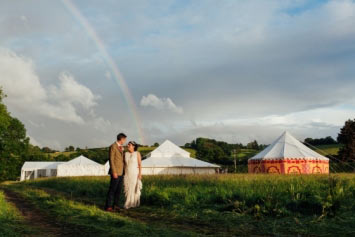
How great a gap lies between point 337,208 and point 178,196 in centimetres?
392

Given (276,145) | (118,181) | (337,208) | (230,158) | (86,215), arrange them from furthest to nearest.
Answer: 1. (230,158)
2. (276,145)
3. (118,181)
4. (86,215)
5. (337,208)

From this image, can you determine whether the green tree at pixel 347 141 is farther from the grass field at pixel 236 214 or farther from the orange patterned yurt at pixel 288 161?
the grass field at pixel 236 214

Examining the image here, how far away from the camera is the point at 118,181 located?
29.8 feet

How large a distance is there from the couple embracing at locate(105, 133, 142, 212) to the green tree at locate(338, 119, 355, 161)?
47.9 m

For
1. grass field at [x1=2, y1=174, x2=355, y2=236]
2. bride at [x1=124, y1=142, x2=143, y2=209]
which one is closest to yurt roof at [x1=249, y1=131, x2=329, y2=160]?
grass field at [x1=2, y1=174, x2=355, y2=236]

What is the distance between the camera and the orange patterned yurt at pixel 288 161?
28.6m

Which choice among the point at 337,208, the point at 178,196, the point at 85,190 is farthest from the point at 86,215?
the point at 85,190

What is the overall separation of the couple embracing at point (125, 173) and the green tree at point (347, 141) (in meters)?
47.9

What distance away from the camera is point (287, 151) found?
1163 inches

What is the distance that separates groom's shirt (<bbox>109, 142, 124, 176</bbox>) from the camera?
29.5 ft

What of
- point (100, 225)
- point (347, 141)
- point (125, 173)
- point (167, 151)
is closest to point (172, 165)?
point (167, 151)

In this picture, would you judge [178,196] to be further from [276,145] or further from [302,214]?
[276,145]

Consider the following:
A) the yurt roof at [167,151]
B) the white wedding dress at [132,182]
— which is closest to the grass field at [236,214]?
the white wedding dress at [132,182]

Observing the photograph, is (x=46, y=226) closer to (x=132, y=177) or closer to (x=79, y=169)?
(x=132, y=177)
